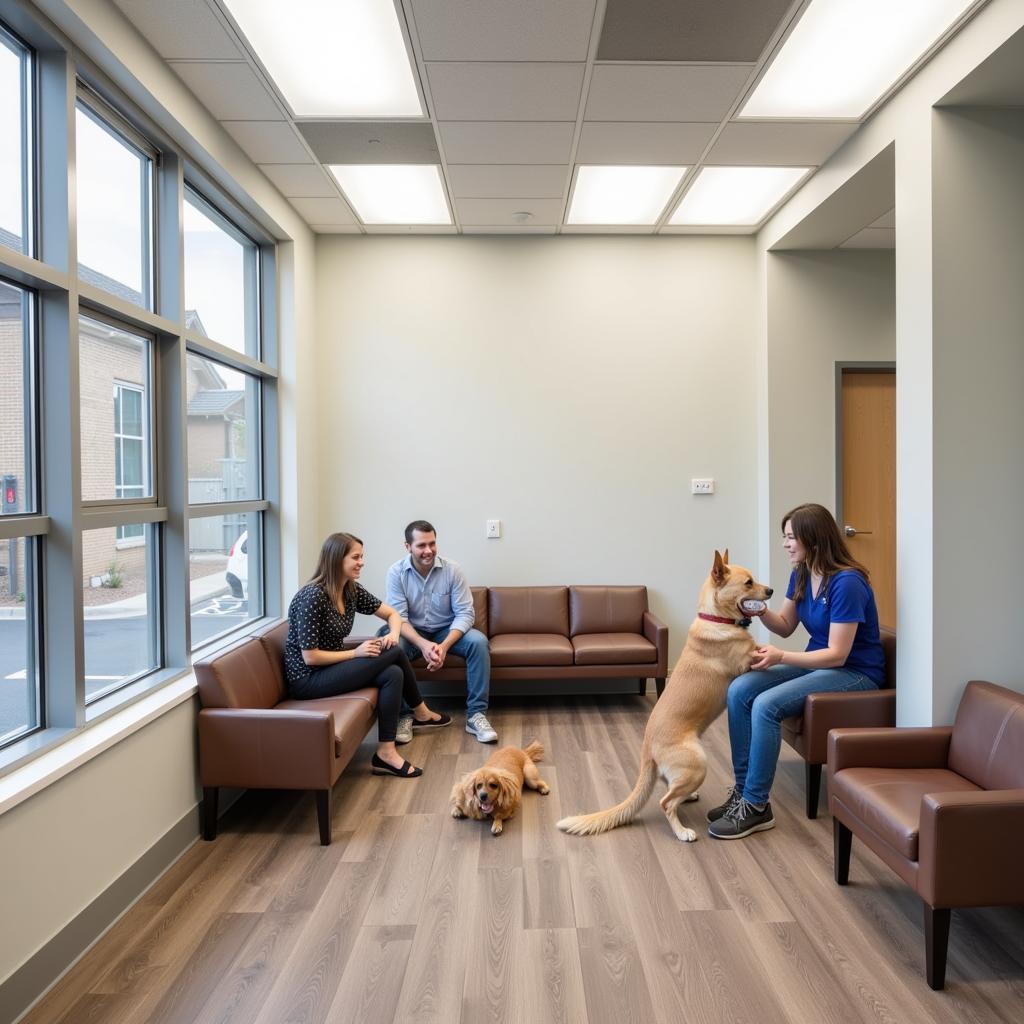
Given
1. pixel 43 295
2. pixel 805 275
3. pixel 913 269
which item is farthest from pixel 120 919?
pixel 805 275

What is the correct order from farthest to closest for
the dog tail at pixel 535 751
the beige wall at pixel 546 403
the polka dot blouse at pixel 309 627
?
1. the beige wall at pixel 546 403
2. the dog tail at pixel 535 751
3. the polka dot blouse at pixel 309 627

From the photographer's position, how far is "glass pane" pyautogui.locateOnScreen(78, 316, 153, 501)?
2.73 m

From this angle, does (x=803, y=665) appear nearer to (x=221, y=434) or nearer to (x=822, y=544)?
(x=822, y=544)

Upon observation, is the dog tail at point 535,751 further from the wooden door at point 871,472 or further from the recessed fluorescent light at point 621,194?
the recessed fluorescent light at point 621,194

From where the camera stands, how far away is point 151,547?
3.23m

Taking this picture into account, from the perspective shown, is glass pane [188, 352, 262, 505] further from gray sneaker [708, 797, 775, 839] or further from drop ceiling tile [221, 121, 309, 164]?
gray sneaker [708, 797, 775, 839]

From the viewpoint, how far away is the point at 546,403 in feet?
17.3

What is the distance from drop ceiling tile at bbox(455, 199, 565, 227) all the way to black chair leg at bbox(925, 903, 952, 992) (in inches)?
161

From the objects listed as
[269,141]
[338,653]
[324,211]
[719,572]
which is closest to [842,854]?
[719,572]

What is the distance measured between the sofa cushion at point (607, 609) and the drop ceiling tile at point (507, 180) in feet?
8.68

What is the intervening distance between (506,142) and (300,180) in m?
1.28

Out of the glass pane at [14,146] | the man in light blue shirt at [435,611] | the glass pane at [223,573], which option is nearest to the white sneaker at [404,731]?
the man in light blue shirt at [435,611]

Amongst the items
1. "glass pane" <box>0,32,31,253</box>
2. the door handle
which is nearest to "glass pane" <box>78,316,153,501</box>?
"glass pane" <box>0,32,31,253</box>

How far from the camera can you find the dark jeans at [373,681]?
3.55 meters
